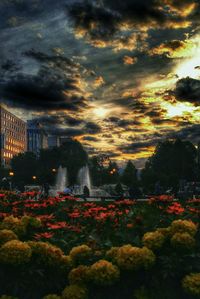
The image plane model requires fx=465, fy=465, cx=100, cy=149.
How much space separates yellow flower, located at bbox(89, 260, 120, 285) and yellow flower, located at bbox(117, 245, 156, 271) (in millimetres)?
158

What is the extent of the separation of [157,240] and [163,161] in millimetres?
95383

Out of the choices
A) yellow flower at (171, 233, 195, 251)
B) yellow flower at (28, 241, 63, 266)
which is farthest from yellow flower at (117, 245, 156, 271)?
yellow flower at (28, 241, 63, 266)

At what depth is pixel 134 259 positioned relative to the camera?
300 inches

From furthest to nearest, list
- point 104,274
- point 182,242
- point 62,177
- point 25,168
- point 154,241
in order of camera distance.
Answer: point 25,168
point 62,177
point 154,241
point 182,242
point 104,274

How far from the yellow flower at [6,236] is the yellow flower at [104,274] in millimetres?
1843

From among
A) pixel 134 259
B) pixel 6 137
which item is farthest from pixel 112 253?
pixel 6 137

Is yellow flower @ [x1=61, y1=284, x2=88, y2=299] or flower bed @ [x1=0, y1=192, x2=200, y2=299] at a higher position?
flower bed @ [x1=0, y1=192, x2=200, y2=299]

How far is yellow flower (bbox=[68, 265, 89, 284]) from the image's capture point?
7.66 metres

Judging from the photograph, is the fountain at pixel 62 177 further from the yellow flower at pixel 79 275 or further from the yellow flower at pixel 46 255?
the yellow flower at pixel 79 275

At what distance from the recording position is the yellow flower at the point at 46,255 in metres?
8.02

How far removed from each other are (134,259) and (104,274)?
563mm

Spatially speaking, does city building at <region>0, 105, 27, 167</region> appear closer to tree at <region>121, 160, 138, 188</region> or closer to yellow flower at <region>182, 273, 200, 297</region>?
tree at <region>121, 160, 138, 188</region>

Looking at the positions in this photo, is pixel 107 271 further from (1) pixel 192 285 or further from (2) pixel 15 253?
(2) pixel 15 253

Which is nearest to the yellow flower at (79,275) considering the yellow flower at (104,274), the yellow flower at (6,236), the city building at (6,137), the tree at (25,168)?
the yellow flower at (104,274)
